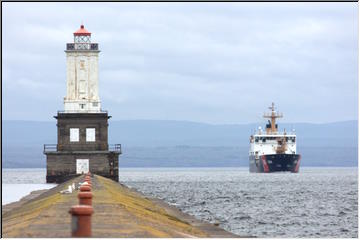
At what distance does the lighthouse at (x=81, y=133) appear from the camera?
57500 mm

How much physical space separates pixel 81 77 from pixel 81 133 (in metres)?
4.13

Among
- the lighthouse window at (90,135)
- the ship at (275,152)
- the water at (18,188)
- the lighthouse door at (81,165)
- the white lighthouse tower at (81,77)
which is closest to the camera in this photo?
the water at (18,188)

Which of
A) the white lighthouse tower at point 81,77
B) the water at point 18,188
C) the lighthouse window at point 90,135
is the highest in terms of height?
the white lighthouse tower at point 81,77

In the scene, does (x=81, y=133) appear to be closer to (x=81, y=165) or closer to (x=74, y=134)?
(x=74, y=134)

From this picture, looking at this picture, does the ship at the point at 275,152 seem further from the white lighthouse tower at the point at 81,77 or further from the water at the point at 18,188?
the white lighthouse tower at the point at 81,77

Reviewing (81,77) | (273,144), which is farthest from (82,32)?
(273,144)

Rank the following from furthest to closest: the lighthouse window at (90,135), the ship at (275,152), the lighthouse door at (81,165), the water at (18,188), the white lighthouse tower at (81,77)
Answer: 1. the ship at (275,152)
2. the white lighthouse tower at (81,77)
3. the lighthouse window at (90,135)
4. the lighthouse door at (81,165)
5. the water at (18,188)

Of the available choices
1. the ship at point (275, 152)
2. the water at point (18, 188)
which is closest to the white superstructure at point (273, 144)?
the ship at point (275, 152)

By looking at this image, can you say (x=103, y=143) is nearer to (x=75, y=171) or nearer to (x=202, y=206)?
(x=75, y=171)

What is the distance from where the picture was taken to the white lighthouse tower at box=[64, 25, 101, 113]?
59.2 meters

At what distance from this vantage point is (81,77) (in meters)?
60.4

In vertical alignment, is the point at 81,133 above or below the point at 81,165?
above

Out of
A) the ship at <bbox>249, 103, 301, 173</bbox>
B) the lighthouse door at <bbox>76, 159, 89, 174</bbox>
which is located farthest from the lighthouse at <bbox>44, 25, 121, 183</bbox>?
the ship at <bbox>249, 103, 301, 173</bbox>

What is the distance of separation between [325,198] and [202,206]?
1097 centimetres
